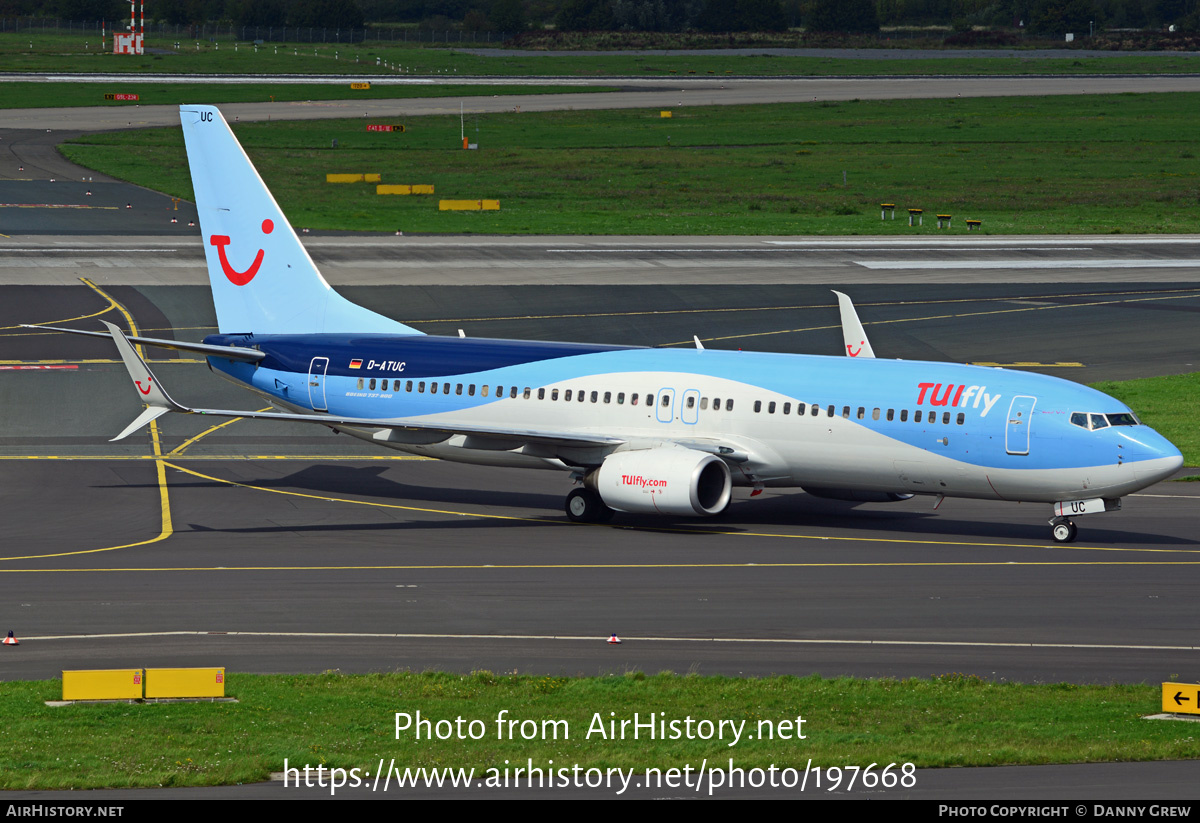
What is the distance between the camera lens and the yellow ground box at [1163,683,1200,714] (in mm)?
23516

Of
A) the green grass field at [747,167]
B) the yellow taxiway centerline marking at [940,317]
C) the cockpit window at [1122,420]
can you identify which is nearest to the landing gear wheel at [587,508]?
the cockpit window at [1122,420]

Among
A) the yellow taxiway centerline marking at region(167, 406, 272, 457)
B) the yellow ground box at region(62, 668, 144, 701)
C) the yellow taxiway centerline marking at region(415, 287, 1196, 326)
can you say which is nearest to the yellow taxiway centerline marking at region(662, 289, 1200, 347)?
the yellow taxiway centerline marking at region(415, 287, 1196, 326)

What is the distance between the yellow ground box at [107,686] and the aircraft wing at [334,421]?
14462mm

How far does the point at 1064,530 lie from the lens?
3906 cm

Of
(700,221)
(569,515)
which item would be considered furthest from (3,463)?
(700,221)

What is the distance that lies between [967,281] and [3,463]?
53.5m

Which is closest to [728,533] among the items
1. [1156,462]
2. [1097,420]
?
[1097,420]

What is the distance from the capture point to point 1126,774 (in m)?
20.2

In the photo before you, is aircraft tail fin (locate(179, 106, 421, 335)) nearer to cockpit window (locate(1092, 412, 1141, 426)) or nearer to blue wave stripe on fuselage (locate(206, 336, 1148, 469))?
blue wave stripe on fuselage (locate(206, 336, 1148, 469))

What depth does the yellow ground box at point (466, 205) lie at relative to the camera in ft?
363

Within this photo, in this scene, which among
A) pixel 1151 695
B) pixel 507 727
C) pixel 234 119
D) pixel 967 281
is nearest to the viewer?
pixel 507 727

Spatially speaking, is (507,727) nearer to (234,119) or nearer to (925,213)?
(925,213)

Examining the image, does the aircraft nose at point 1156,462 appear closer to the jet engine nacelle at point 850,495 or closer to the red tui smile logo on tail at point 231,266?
the jet engine nacelle at point 850,495

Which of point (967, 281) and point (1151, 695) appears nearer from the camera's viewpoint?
point (1151, 695)
